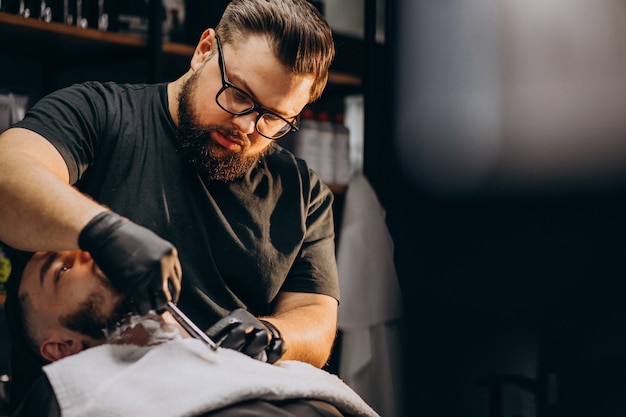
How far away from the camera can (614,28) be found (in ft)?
8.43

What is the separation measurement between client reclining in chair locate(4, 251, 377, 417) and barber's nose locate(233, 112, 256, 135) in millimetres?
404

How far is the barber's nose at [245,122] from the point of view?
155 cm

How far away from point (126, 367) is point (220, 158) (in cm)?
53

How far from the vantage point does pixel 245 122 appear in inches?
61.1

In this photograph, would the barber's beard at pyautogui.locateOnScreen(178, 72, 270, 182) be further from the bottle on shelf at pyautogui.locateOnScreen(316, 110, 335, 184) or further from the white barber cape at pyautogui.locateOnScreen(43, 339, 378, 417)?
the bottle on shelf at pyautogui.locateOnScreen(316, 110, 335, 184)

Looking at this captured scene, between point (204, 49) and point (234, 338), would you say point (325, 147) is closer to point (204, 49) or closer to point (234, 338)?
point (204, 49)

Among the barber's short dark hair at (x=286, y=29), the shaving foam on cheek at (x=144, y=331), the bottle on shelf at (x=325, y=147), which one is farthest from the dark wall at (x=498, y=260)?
the shaving foam on cheek at (x=144, y=331)

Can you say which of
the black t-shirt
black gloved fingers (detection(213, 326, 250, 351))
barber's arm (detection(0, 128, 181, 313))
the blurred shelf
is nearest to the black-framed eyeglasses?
the black t-shirt

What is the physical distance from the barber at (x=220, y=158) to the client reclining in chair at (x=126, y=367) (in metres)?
0.15

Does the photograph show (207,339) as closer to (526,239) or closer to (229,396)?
(229,396)

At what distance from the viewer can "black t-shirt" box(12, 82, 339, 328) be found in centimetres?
154

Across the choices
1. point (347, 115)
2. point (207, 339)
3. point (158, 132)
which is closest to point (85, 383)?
point (207, 339)

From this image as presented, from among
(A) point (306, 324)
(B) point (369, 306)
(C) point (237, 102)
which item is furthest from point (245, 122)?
(B) point (369, 306)

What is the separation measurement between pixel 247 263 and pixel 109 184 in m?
0.32
